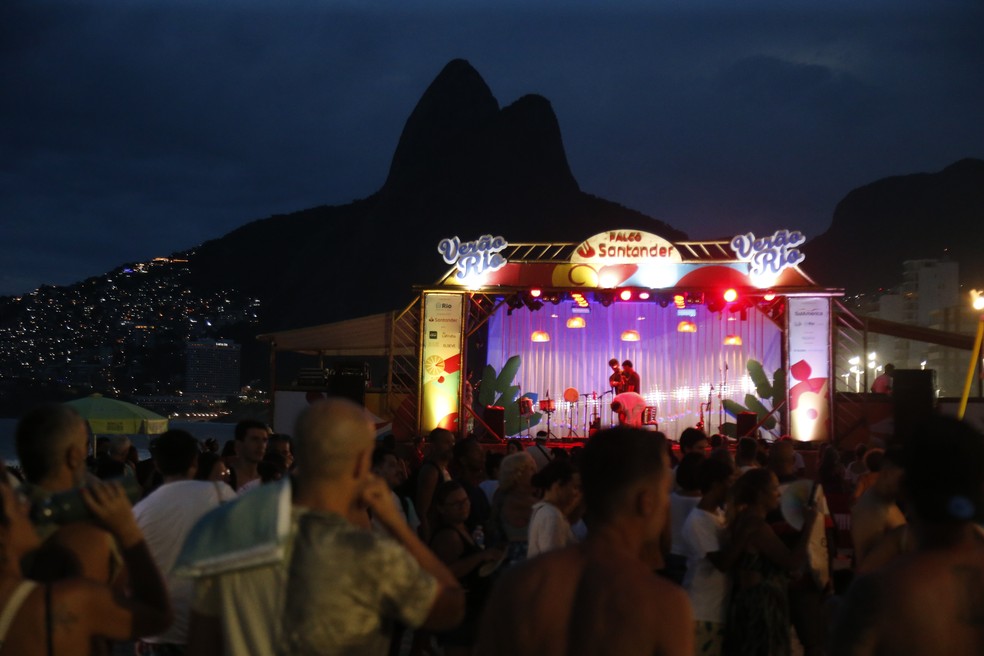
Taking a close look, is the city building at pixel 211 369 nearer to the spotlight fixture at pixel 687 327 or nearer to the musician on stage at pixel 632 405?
the spotlight fixture at pixel 687 327

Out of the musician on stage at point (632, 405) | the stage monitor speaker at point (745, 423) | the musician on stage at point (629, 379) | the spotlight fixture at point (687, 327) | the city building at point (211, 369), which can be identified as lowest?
the city building at point (211, 369)

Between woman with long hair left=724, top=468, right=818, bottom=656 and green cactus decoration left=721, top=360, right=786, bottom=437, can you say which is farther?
green cactus decoration left=721, top=360, right=786, bottom=437

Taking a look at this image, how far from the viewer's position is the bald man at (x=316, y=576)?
8.45 feet

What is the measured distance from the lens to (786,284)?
21.2 m

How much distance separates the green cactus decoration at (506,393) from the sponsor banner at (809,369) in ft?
20.3

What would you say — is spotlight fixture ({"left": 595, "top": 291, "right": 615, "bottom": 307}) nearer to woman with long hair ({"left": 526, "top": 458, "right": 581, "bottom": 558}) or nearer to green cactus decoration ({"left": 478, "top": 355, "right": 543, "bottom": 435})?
green cactus decoration ({"left": 478, "top": 355, "right": 543, "bottom": 435})

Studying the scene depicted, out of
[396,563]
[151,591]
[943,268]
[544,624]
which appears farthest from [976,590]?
[943,268]

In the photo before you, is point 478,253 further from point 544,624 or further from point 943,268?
point 943,268

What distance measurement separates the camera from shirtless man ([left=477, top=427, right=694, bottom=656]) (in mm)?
2418

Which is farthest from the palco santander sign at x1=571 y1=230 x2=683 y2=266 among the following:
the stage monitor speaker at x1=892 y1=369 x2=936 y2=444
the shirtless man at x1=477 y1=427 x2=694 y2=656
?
the shirtless man at x1=477 y1=427 x2=694 y2=656

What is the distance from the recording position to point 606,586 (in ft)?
8.14

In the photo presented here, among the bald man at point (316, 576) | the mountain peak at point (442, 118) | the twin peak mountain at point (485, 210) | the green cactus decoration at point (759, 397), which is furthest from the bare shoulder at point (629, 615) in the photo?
the mountain peak at point (442, 118)

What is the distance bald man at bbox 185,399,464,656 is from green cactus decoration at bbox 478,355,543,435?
21.5 m

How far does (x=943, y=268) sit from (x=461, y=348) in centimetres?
4171
